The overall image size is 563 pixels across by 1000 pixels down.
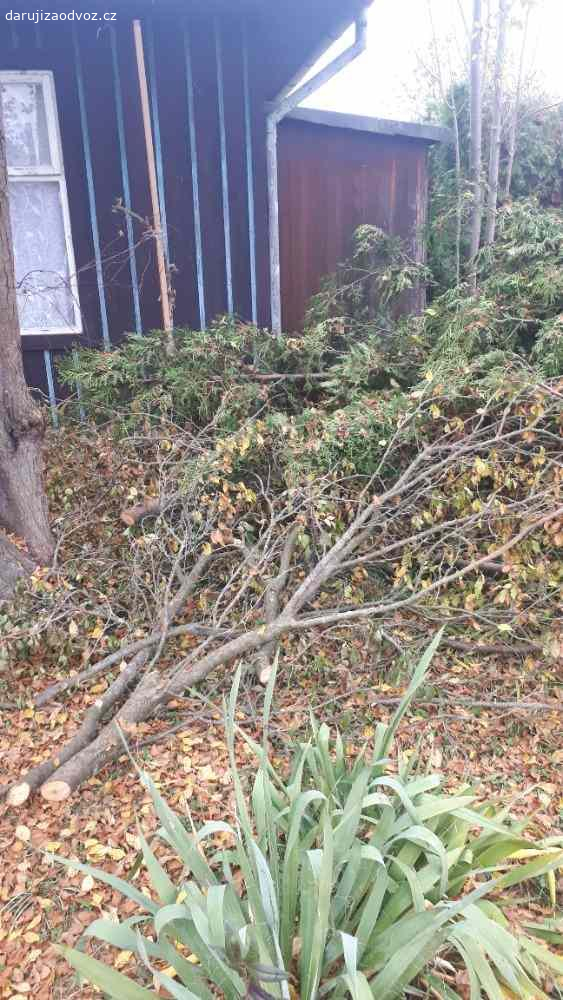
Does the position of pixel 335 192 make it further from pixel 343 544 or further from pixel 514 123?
pixel 343 544

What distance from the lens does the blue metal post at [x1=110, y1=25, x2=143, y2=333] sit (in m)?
5.02

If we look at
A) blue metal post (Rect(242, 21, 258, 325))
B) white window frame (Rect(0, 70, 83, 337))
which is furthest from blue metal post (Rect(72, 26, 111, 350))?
blue metal post (Rect(242, 21, 258, 325))

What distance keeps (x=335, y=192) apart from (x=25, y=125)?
2635mm

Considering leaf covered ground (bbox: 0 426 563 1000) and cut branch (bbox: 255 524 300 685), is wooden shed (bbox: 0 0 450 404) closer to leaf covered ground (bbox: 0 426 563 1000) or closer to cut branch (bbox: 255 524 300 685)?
leaf covered ground (bbox: 0 426 563 1000)

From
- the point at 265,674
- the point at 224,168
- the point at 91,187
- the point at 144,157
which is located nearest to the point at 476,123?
the point at 224,168

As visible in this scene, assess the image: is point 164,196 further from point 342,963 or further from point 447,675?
point 342,963

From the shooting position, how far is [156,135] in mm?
5219

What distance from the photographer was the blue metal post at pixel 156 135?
5082mm

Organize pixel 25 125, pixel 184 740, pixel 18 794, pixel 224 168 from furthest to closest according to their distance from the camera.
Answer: pixel 224 168 → pixel 25 125 → pixel 184 740 → pixel 18 794

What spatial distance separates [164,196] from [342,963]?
5.30 m

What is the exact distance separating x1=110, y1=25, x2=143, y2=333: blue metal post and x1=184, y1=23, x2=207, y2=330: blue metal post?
525 millimetres

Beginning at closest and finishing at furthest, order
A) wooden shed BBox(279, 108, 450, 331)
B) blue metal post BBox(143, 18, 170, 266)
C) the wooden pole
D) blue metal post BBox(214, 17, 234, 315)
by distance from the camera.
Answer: the wooden pole < blue metal post BBox(143, 18, 170, 266) < blue metal post BBox(214, 17, 234, 315) < wooden shed BBox(279, 108, 450, 331)

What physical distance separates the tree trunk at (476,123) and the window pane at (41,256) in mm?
3265

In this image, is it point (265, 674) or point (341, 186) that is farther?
point (341, 186)
